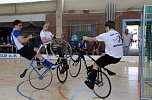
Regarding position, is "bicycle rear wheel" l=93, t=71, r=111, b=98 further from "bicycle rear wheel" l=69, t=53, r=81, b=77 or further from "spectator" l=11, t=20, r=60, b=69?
"bicycle rear wheel" l=69, t=53, r=81, b=77

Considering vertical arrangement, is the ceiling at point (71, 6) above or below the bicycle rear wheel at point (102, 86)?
above

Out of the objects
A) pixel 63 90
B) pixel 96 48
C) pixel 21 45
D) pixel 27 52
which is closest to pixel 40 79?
pixel 63 90

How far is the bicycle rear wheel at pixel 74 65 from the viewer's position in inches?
289

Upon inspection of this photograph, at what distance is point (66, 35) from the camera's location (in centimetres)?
1516

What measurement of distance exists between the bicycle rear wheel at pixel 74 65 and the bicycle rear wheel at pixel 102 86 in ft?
6.29

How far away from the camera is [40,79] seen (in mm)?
6262

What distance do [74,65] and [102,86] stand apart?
224 centimetres

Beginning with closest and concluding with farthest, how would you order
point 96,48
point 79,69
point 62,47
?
1. point 62,47
2. point 79,69
3. point 96,48

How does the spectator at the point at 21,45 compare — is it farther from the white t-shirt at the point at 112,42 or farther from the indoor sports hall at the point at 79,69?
the white t-shirt at the point at 112,42

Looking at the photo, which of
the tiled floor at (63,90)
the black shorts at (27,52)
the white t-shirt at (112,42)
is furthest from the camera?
the black shorts at (27,52)

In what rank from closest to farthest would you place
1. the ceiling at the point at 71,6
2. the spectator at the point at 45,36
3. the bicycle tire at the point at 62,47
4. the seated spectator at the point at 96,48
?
the spectator at the point at 45,36, the bicycle tire at the point at 62,47, the seated spectator at the point at 96,48, the ceiling at the point at 71,6

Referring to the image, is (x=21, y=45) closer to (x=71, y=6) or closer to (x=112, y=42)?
(x=112, y=42)

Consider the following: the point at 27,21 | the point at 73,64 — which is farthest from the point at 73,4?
the point at 73,64

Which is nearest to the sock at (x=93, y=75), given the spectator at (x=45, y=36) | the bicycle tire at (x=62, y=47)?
the bicycle tire at (x=62, y=47)
